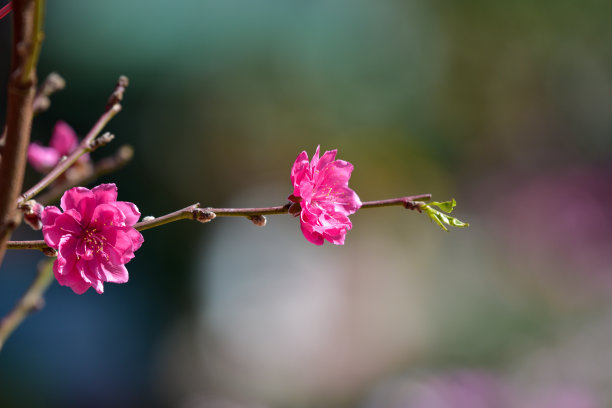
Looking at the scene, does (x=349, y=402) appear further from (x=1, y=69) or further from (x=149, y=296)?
(x=1, y=69)

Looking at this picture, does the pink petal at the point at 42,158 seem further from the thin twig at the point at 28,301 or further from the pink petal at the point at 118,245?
the pink petal at the point at 118,245

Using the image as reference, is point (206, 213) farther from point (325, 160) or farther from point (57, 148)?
point (57, 148)

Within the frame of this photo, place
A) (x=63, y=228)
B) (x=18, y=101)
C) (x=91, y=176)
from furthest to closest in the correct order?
(x=91, y=176)
(x=63, y=228)
(x=18, y=101)

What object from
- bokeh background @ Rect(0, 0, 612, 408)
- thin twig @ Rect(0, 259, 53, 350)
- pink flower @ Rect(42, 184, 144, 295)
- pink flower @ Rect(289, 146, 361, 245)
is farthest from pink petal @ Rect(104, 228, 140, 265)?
bokeh background @ Rect(0, 0, 612, 408)

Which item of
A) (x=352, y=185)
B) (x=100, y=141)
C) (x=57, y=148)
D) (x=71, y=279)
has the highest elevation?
(x=352, y=185)

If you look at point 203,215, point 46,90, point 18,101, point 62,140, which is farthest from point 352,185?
point 18,101

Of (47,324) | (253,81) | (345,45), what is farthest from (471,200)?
(47,324)
